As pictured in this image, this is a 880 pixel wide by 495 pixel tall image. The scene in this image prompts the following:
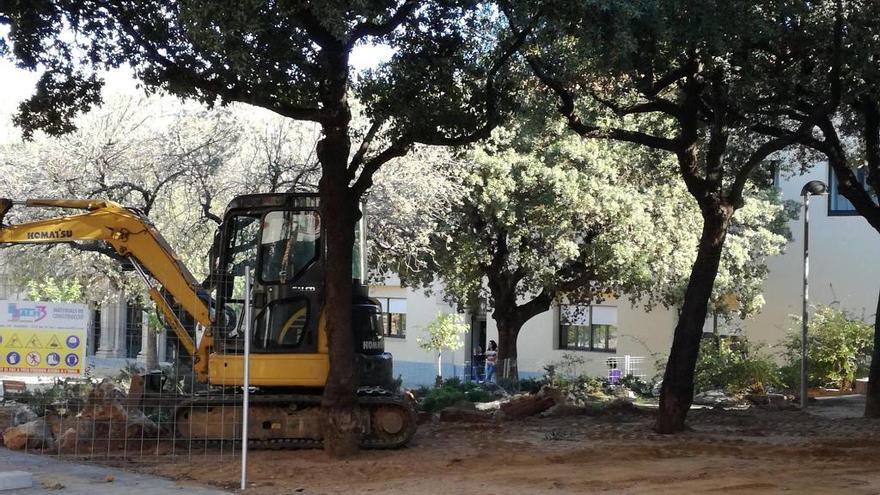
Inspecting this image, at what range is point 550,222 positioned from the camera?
2395cm

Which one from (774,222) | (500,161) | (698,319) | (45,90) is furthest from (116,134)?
(774,222)

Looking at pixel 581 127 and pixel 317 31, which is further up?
pixel 317 31

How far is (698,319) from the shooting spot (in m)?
15.3

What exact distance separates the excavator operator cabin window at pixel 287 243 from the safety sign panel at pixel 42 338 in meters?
2.67

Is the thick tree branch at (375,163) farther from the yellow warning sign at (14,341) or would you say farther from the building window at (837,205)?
the building window at (837,205)

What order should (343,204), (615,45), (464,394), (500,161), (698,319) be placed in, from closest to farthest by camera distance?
(615,45)
(343,204)
(698,319)
(464,394)
(500,161)

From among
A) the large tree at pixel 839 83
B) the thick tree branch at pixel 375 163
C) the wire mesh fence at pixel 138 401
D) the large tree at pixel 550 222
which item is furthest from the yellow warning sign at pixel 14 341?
the large tree at pixel 550 222

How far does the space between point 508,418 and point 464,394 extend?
3.25 meters

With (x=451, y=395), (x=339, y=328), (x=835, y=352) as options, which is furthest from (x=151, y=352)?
(x=835, y=352)

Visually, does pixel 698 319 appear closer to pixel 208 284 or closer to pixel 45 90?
pixel 208 284

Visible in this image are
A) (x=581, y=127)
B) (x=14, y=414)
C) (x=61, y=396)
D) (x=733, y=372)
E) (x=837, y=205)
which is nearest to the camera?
(x=61, y=396)

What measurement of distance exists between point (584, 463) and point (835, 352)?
1366 centimetres

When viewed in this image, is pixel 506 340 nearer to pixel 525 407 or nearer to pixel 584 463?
pixel 525 407

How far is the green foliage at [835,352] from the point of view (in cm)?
2361
